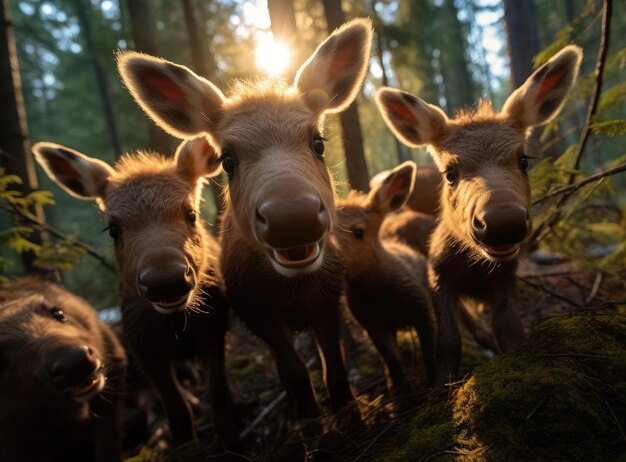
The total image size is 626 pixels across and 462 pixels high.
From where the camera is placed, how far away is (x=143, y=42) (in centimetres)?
883

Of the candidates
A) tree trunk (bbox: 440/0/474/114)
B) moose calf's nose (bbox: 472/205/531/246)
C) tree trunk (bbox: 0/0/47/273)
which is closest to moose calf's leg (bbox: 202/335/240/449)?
moose calf's nose (bbox: 472/205/531/246)

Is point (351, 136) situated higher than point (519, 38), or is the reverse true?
point (519, 38)

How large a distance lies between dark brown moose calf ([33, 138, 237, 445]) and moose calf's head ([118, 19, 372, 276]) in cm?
52

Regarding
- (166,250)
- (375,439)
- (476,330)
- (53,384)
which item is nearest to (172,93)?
(166,250)

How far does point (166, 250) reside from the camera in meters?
3.05

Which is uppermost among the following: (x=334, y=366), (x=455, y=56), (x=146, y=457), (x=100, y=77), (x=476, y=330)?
(x=100, y=77)

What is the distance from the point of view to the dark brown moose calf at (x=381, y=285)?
171 inches

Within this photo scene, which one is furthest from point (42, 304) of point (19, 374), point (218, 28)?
point (218, 28)

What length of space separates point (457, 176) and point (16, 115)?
26.2ft

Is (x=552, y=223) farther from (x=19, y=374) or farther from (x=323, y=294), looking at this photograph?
(x=19, y=374)

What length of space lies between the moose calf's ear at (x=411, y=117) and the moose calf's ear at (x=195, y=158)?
77.4 inches

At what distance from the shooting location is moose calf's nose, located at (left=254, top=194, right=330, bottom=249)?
2211 millimetres

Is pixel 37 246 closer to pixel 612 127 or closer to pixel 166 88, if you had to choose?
pixel 166 88

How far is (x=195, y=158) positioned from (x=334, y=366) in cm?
264
